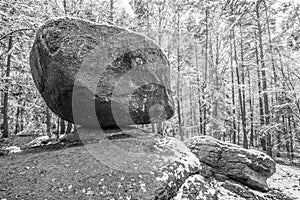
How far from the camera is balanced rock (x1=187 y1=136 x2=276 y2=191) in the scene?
6.42 m

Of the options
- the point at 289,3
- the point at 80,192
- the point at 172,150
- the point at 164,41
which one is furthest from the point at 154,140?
the point at 289,3

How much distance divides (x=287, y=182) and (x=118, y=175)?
7597 millimetres

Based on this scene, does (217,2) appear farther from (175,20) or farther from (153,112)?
(153,112)

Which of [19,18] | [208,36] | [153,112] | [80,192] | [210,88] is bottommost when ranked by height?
[80,192]

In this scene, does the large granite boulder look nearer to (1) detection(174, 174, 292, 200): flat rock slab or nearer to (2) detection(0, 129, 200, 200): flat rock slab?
(2) detection(0, 129, 200, 200): flat rock slab

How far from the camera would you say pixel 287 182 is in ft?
26.4

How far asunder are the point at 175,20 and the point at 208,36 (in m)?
2.24

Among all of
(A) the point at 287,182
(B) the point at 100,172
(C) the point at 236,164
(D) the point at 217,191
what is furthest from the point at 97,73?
(A) the point at 287,182

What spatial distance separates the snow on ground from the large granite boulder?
17.2ft

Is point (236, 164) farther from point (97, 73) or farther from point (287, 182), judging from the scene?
point (97, 73)

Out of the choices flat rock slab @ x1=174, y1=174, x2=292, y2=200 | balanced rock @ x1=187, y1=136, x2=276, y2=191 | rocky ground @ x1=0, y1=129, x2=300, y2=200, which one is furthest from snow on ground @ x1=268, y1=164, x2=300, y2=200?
balanced rock @ x1=187, y1=136, x2=276, y2=191

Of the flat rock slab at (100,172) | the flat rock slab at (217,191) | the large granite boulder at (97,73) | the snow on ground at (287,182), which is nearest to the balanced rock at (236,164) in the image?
the flat rock slab at (217,191)

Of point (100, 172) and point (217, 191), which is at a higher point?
point (100, 172)

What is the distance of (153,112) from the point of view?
5746 mm
